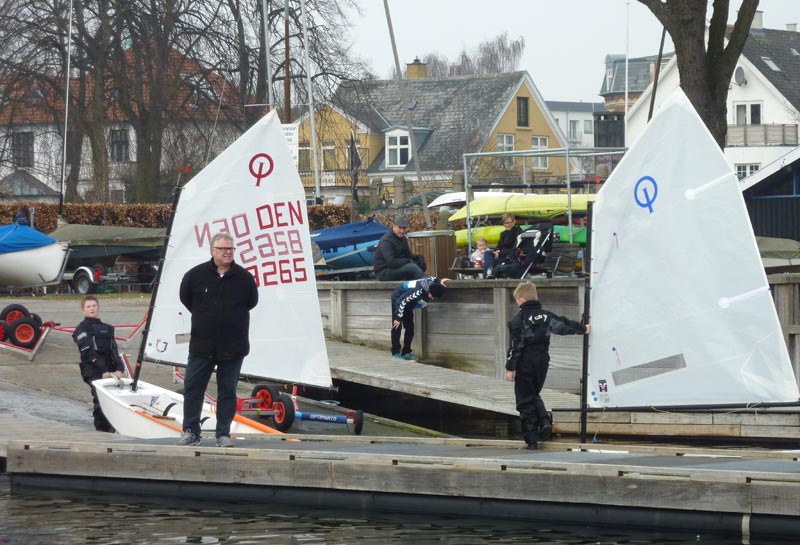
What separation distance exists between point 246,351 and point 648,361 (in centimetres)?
333

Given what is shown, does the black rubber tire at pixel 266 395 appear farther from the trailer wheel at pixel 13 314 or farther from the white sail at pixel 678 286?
the trailer wheel at pixel 13 314

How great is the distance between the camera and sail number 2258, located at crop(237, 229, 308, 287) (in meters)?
13.6

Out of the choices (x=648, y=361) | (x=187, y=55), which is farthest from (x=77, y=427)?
(x=187, y=55)

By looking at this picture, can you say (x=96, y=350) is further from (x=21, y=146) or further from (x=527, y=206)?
(x=21, y=146)

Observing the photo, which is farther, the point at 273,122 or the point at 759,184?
the point at 759,184

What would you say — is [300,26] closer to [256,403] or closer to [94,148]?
[94,148]

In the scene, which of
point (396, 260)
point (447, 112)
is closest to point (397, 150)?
point (447, 112)

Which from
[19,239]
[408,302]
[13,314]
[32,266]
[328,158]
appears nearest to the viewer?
[408,302]

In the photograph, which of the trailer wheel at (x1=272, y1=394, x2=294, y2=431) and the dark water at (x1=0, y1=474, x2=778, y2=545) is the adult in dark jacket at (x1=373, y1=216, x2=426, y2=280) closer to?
the trailer wheel at (x1=272, y1=394, x2=294, y2=431)

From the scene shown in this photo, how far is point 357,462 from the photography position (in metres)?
10.4

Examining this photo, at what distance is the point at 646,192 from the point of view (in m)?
10.8

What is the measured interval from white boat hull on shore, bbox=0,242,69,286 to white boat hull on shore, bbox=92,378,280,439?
13288 millimetres

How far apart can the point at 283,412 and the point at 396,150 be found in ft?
186

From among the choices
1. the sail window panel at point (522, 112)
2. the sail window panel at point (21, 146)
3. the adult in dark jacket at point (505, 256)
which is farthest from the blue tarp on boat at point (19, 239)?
the sail window panel at point (522, 112)
